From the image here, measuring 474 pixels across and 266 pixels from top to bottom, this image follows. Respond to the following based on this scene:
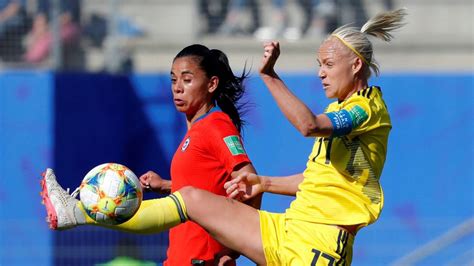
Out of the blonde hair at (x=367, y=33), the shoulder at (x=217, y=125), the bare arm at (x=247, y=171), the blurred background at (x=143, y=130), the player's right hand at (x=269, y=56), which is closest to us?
the player's right hand at (x=269, y=56)

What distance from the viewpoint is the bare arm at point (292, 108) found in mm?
5188

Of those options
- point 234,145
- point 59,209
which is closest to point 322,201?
point 234,145

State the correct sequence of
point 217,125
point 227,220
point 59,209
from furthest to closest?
point 217,125 → point 227,220 → point 59,209

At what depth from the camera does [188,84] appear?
243 inches

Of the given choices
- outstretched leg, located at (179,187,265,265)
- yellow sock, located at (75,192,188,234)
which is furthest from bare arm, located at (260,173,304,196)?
yellow sock, located at (75,192,188,234)

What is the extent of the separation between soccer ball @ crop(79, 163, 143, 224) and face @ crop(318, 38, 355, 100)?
1.17 m

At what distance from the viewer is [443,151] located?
12.7m

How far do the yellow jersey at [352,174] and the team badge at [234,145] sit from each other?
474 mm

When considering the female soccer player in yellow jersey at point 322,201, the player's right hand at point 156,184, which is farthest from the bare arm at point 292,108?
the player's right hand at point 156,184

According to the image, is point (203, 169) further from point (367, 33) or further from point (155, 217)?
point (367, 33)

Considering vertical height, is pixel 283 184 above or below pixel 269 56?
below

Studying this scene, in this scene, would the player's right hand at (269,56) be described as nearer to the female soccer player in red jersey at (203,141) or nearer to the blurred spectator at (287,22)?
the female soccer player in red jersey at (203,141)

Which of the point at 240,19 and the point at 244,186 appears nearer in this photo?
the point at 244,186

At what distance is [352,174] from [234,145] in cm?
73
